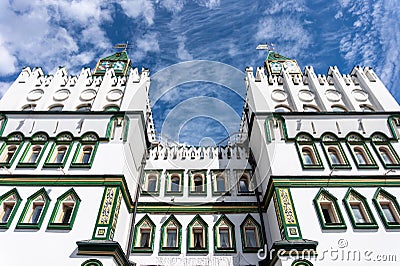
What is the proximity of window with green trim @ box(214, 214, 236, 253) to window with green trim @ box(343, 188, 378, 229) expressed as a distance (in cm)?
598

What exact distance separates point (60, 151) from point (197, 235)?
9078 millimetres

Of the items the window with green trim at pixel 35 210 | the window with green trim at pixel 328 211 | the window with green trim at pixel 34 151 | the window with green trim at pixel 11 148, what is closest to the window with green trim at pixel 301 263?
the window with green trim at pixel 328 211

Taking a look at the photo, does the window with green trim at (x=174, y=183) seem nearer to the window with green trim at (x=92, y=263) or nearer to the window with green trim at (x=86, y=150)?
the window with green trim at (x=86, y=150)

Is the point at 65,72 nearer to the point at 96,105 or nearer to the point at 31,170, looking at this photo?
the point at 96,105

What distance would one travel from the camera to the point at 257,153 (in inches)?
746

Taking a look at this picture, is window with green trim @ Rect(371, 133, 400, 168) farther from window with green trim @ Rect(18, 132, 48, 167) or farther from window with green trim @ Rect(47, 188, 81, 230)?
window with green trim @ Rect(18, 132, 48, 167)

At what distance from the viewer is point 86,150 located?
1731 centimetres

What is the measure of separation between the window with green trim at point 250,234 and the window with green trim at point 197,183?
3114 millimetres

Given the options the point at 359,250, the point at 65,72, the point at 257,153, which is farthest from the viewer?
the point at 65,72

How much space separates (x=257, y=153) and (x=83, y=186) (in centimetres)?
1023

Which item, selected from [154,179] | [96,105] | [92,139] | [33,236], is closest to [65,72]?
[96,105]

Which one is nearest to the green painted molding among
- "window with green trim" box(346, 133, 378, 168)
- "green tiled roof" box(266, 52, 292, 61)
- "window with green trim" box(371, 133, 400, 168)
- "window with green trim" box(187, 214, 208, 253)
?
"window with green trim" box(187, 214, 208, 253)

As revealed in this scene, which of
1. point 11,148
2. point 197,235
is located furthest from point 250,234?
point 11,148

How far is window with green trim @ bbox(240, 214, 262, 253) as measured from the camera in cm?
1591
